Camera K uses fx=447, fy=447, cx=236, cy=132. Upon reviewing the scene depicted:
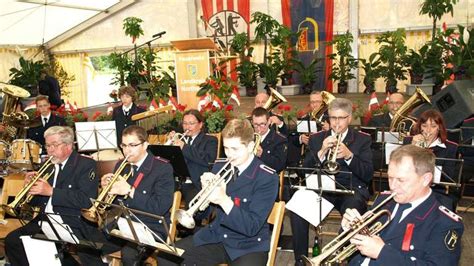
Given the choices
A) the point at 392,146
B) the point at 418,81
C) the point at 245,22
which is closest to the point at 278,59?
the point at 245,22

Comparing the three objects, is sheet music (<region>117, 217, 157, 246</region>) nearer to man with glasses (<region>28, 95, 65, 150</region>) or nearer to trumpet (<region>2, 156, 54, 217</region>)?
trumpet (<region>2, 156, 54, 217</region>)

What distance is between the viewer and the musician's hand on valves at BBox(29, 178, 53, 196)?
159 inches

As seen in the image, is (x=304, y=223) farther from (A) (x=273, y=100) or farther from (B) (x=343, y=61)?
(B) (x=343, y=61)

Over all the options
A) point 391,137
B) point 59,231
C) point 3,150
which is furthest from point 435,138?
point 3,150

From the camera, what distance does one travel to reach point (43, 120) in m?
7.38

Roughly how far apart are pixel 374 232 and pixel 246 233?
89 centimetres

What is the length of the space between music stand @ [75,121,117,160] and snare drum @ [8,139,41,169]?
744 mm

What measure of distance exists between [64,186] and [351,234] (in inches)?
113

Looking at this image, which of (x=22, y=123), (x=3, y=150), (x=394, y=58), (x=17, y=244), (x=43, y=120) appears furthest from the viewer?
(x=394, y=58)

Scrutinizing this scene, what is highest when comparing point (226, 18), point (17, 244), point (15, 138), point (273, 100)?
point (226, 18)

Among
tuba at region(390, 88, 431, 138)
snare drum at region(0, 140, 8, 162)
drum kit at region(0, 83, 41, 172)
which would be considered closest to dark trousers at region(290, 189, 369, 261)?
tuba at region(390, 88, 431, 138)

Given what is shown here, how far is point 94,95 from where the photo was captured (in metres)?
19.4

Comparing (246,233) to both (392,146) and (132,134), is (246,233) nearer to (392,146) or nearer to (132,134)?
(132,134)

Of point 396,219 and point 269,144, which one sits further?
point 269,144
